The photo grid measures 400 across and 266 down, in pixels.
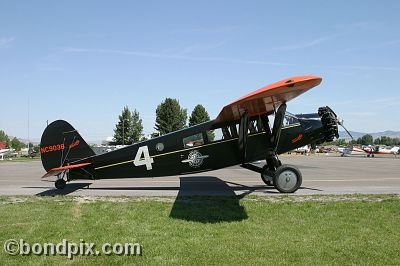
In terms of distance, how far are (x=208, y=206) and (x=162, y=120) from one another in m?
96.3

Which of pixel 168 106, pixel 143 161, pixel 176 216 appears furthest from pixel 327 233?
pixel 168 106

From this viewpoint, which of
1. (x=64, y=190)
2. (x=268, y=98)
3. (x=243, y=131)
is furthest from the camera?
(x=64, y=190)

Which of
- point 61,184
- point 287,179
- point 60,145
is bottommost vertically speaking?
point 61,184

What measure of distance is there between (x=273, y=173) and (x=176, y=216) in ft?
15.7

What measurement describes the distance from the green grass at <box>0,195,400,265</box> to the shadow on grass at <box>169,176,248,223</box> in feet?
0.08

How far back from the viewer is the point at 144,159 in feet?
42.2

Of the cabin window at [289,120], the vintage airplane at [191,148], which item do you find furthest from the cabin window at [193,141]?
the cabin window at [289,120]

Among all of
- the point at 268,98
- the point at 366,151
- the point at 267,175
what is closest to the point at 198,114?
the point at 366,151

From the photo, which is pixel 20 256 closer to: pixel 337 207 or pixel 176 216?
pixel 176 216

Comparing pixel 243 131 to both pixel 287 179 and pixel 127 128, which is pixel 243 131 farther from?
pixel 127 128

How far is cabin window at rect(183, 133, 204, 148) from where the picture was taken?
12.9 metres

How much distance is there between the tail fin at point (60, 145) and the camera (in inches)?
502

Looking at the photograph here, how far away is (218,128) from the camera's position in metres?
13.0

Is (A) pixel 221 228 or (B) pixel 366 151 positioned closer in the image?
(A) pixel 221 228
